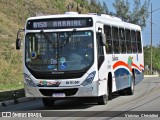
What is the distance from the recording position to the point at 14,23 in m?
46.3

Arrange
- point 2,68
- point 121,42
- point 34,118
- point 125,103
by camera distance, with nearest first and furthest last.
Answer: point 34,118
point 125,103
point 121,42
point 2,68

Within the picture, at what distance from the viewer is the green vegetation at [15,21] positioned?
31031 millimetres

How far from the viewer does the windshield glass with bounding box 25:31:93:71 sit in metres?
16.1

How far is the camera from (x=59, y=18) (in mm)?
16516

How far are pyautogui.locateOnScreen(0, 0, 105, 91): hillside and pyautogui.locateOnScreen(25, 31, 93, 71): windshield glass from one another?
32.2 feet

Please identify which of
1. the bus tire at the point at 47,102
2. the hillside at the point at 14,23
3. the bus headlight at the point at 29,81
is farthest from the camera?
the hillside at the point at 14,23

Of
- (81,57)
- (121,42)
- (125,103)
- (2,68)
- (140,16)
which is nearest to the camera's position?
(81,57)

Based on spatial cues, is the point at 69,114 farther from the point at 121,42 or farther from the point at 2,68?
the point at 2,68

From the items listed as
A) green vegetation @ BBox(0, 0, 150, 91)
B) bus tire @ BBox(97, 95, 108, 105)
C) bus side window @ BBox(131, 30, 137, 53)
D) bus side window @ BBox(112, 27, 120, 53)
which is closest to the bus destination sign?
bus tire @ BBox(97, 95, 108, 105)

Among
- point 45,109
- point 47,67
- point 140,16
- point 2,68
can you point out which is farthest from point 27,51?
point 140,16

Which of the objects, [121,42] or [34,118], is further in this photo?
[121,42]

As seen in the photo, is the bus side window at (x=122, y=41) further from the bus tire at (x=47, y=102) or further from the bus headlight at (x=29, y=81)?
the bus headlight at (x=29, y=81)

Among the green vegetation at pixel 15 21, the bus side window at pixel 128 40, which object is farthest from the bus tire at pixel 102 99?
the green vegetation at pixel 15 21

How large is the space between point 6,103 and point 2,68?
12988 millimetres
